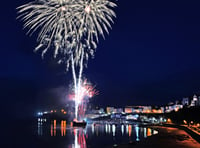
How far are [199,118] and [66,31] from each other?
1769 inches

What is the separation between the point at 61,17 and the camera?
2012cm

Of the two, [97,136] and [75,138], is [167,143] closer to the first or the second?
[75,138]

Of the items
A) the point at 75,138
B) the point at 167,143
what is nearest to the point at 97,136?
the point at 75,138

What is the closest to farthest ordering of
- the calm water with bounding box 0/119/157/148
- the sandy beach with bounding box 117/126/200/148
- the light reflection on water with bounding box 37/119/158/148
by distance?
1. the sandy beach with bounding box 117/126/200/148
2. the light reflection on water with bounding box 37/119/158/148
3. the calm water with bounding box 0/119/157/148

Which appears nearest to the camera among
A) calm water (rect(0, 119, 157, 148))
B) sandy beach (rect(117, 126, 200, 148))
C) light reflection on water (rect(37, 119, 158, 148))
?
sandy beach (rect(117, 126, 200, 148))

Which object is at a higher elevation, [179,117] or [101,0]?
[101,0]

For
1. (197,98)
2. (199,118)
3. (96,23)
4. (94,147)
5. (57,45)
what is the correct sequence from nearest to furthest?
(96,23) < (57,45) < (94,147) < (199,118) < (197,98)

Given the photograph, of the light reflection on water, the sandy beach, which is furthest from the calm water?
the sandy beach

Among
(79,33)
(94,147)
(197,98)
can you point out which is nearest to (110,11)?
(79,33)

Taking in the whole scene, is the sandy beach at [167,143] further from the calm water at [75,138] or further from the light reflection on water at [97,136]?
the light reflection on water at [97,136]

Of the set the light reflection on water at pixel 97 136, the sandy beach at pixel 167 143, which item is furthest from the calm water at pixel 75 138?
the sandy beach at pixel 167 143

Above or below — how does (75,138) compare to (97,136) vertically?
above

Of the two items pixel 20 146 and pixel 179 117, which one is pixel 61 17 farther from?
pixel 179 117

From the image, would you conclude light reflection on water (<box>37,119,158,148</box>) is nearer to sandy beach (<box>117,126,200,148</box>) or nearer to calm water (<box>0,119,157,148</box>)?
calm water (<box>0,119,157,148</box>)
